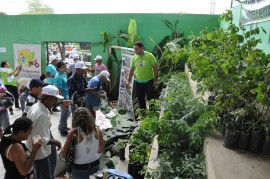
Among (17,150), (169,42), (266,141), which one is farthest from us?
(169,42)

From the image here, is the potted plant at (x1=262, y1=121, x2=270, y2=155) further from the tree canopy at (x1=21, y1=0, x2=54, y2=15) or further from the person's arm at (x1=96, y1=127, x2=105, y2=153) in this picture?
the tree canopy at (x1=21, y1=0, x2=54, y2=15)

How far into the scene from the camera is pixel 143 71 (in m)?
5.75

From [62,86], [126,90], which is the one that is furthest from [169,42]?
[62,86]

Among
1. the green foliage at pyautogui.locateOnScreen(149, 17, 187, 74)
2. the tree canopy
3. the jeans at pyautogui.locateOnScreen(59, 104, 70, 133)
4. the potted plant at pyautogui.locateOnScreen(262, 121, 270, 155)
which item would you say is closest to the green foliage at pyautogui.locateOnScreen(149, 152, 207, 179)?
the potted plant at pyautogui.locateOnScreen(262, 121, 270, 155)

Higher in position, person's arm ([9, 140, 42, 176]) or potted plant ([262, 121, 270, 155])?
potted plant ([262, 121, 270, 155])

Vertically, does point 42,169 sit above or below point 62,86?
below

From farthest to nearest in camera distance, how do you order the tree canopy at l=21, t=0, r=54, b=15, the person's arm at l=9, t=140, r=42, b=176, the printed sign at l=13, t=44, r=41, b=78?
the tree canopy at l=21, t=0, r=54, b=15 < the printed sign at l=13, t=44, r=41, b=78 < the person's arm at l=9, t=140, r=42, b=176

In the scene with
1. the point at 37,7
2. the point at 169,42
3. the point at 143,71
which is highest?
the point at 37,7

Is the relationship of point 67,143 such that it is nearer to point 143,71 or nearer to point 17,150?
point 17,150

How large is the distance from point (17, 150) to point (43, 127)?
50cm

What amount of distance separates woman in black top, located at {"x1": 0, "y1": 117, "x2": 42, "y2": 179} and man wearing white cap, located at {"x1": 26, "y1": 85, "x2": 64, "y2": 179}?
11.1 inches

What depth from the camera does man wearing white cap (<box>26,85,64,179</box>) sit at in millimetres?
2936

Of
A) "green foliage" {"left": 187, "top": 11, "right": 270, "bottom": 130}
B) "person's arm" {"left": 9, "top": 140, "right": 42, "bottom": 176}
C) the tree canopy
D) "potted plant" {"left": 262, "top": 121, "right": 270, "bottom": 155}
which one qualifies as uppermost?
the tree canopy

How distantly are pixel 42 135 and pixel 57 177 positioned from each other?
1.58 meters
